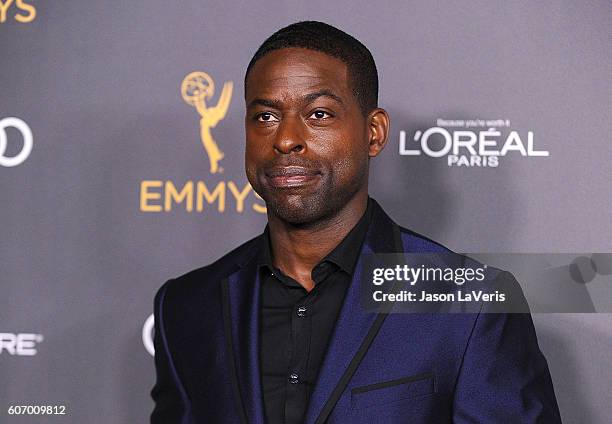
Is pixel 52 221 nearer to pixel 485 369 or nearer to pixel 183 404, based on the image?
pixel 183 404

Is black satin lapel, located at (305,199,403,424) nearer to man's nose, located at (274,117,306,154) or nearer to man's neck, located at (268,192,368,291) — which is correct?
A: man's neck, located at (268,192,368,291)

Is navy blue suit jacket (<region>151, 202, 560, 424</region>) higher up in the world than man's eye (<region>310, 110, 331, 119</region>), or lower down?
lower down

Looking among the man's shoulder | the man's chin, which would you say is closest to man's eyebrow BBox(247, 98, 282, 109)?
the man's chin

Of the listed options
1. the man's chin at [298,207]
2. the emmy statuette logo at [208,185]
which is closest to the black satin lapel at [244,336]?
the man's chin at [298,207]

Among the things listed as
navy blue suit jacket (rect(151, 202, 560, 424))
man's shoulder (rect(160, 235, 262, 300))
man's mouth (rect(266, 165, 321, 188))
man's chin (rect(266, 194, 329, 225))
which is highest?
man's mouth (rect(266, 165, 321, 188))

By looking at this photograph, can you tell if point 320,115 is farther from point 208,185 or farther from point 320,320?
point 208,185

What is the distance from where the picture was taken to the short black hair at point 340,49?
1482 millimetres

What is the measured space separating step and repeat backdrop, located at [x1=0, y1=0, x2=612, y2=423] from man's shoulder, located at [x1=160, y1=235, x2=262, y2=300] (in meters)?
0.19

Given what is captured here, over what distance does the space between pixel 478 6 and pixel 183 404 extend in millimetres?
880

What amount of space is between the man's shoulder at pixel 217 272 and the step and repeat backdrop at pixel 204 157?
7.7 inches

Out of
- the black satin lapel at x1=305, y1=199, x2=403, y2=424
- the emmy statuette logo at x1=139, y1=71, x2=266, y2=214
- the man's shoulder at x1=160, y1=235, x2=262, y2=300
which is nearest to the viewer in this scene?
the black satin lapel at x1=305, y1=199, x2=403, y2=424

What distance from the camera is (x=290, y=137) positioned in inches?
56.7

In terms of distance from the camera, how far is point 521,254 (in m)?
1.72

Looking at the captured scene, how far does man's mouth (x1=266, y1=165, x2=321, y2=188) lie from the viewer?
4.73 feet
